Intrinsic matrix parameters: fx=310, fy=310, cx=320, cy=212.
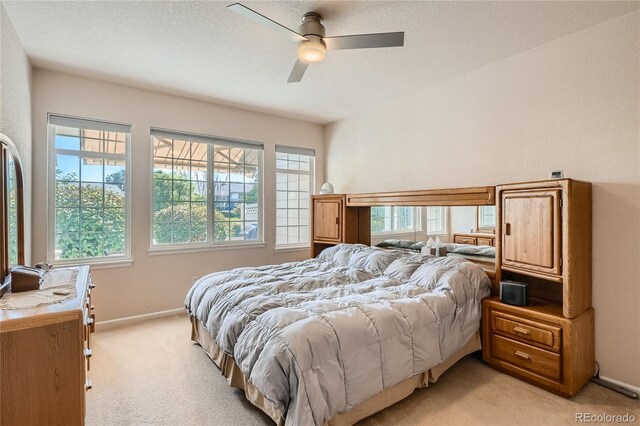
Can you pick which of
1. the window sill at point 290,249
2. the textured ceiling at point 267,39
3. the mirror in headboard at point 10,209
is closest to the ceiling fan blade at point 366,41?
the textured ceiling at point 267,39

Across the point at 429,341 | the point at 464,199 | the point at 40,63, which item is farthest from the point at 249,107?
the point at 429,341

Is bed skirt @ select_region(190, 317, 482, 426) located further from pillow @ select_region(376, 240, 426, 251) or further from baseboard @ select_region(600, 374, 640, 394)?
pillow @ select_region(376, 240, 426, 251)

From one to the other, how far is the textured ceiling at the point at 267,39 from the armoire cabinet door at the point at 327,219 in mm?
1573

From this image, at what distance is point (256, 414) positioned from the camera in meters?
2.04

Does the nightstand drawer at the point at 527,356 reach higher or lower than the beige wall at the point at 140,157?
lower

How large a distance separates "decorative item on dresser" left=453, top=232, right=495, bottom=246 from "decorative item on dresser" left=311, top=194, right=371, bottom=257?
4.38ft

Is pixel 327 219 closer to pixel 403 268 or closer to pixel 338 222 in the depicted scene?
pixel 338 222

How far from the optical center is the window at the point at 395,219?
3826 millimetres

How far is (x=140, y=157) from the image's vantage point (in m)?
3.68

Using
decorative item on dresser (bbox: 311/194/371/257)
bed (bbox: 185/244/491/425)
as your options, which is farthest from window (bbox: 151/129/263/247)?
bed (bbox: 185/244/491/425)

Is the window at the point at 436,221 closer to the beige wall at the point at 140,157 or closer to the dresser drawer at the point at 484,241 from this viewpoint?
the dresser drawer at the point at 484,241

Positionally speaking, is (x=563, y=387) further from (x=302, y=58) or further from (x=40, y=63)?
(x=40, y=63)

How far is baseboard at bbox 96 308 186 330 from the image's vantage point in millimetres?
3422

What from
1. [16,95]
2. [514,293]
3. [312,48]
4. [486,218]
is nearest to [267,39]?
[312,48]
